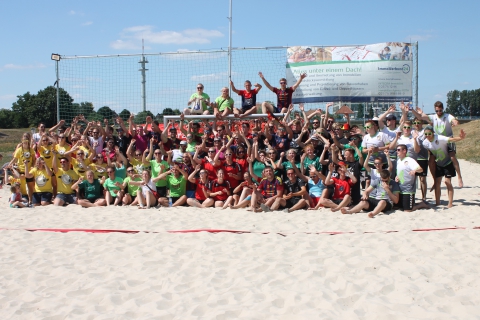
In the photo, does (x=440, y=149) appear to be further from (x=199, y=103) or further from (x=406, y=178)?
(x=199, y=103)

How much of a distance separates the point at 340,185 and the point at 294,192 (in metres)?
0.70

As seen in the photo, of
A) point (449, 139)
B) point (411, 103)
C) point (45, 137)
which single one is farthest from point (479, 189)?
point (45, 137)

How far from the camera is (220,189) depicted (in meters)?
7.39

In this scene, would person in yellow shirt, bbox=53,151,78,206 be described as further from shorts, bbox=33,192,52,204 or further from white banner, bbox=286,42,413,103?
white banner, bbox=286,42,413,103

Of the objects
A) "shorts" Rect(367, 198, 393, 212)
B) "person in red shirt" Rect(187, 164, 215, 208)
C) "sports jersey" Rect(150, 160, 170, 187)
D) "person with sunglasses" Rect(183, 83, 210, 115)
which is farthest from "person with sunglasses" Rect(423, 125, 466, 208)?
"sports jersey" Rect(150, 160, 170, 187)

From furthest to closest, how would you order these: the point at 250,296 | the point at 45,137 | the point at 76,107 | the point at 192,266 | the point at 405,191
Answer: the point at 76,107, the point at 45,137, the point at 405,191, the point at 192,266, the point at 250,296

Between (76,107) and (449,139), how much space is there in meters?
7.68

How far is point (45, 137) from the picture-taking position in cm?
816

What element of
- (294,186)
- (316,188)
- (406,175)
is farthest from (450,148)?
(294,186)

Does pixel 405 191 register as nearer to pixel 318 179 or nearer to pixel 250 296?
pixel 318 179

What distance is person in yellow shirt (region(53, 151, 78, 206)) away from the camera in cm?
786

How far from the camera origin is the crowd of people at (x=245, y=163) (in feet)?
22.5

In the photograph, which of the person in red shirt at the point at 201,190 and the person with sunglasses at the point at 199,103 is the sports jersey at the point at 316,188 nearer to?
the person in red shirt at the point at 201,190

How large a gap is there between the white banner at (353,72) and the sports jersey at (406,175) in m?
3.17
